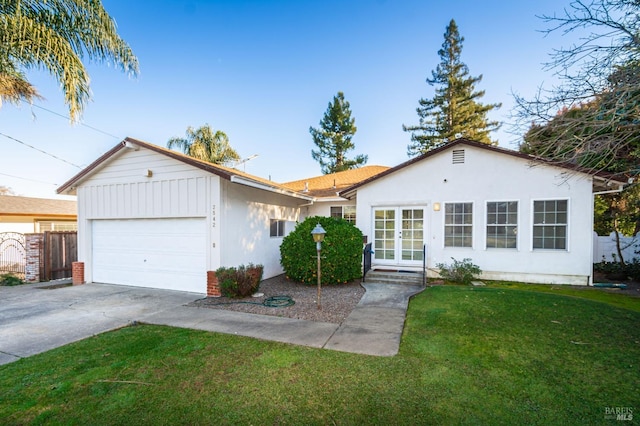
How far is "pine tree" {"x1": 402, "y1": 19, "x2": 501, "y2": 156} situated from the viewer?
76.0ft

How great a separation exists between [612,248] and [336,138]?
21.4 m

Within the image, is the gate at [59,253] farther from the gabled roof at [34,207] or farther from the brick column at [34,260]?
the gabled roof at [34,207]

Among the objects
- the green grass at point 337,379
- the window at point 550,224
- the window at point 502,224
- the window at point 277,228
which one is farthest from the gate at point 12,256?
the window at point 550,224

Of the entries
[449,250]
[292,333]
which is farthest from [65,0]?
[449,250]

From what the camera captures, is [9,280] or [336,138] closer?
[9,280]

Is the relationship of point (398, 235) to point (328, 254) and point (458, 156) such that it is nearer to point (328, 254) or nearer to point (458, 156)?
point (328, 254)

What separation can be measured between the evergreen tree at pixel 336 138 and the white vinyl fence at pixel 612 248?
63.6ft

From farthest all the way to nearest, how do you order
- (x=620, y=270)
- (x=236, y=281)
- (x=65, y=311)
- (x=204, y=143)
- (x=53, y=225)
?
1. (x=204, y=143)
2. (x=53, y=225)
3. (x=620, y=270)
4. (x=236, y=281)
5. (x=65, y=311)

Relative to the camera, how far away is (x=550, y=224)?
848cm

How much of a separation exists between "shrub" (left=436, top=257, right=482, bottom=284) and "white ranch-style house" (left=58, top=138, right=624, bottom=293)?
295 mm

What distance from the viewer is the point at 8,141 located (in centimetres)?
1354

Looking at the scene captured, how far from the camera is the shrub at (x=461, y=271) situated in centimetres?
872

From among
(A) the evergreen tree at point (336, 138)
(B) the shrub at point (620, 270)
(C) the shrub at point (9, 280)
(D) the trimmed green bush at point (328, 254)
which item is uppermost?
(A) the evergreen tree at point (336, 138)

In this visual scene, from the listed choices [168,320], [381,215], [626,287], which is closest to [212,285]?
[168,320]
